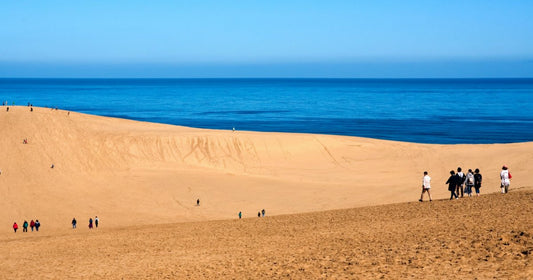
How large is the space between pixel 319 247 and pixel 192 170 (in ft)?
75.4

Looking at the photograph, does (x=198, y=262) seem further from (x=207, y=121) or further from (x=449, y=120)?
(x=449, y=120)

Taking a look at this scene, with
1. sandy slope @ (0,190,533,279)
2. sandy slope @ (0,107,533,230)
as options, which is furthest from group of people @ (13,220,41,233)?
sandy slope @ (0,190,533,279)

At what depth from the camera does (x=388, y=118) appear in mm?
86625

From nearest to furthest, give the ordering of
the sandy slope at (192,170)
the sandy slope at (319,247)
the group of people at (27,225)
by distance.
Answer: the sandy slope at (319,247), the group of people at (27,225), the sandy slope at (192,170)

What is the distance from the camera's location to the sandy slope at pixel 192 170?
3117 cm

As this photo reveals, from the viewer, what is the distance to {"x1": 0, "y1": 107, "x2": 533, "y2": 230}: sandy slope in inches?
1227

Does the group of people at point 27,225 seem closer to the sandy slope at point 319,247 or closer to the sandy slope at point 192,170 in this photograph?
the sandy slope at point 192,170

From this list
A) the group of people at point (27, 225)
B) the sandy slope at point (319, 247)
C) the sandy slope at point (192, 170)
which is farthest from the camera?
the sandy slope at point (192, 170)

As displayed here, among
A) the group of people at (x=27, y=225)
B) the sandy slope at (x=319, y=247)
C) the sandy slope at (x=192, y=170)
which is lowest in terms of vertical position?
the sandy slope at (x=319, y=247)

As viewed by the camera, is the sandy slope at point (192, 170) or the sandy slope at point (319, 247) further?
the sandy slope at point (192, 170)

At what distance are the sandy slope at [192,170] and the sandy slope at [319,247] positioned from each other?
865cm

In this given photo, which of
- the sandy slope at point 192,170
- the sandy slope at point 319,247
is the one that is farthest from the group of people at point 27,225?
the sandy slope at point 319,247

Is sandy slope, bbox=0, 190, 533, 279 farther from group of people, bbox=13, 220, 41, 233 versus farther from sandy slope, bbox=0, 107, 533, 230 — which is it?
sandy slope, bbox=0, 107, 533, 230

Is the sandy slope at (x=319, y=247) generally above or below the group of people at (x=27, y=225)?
below
